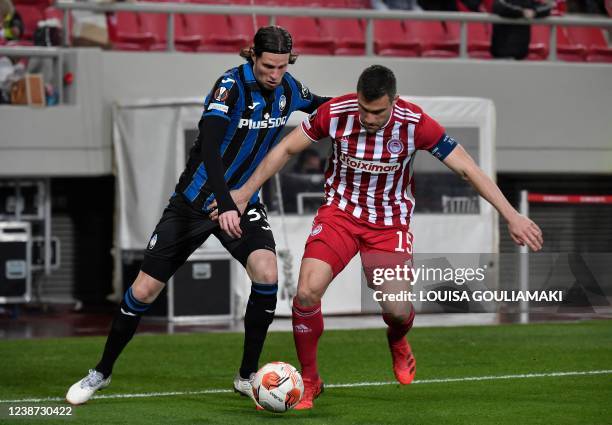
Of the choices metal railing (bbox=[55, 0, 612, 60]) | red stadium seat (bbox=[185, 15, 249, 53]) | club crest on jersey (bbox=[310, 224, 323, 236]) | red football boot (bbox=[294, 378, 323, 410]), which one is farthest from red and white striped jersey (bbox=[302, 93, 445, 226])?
red stadium seat (bbox=[185, 15, 249, 53])

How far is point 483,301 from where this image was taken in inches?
357

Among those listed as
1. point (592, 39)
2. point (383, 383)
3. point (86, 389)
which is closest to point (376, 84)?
point (86, 389)

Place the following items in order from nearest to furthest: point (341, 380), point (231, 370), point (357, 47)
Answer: point (341, 380) → point (231, 370) → point (357, 47)

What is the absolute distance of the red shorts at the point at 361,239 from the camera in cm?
740

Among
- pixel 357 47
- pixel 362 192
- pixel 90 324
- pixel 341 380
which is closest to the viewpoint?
pixel 362 192

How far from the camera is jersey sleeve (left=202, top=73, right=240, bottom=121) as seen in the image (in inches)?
286

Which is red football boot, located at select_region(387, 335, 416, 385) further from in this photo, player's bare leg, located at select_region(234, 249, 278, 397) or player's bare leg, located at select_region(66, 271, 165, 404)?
player's bare leg, located at select_region(66, 271, 165, 404)

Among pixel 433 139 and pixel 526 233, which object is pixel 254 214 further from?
pixel 526 233

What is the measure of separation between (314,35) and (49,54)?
154 inches

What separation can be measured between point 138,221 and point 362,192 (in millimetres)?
7296

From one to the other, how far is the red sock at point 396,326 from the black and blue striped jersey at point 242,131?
110 cm

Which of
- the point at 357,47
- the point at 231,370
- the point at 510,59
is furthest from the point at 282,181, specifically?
the point at 231,370

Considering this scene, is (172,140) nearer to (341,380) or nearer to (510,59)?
(510,59)

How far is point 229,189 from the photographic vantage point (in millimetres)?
7504
